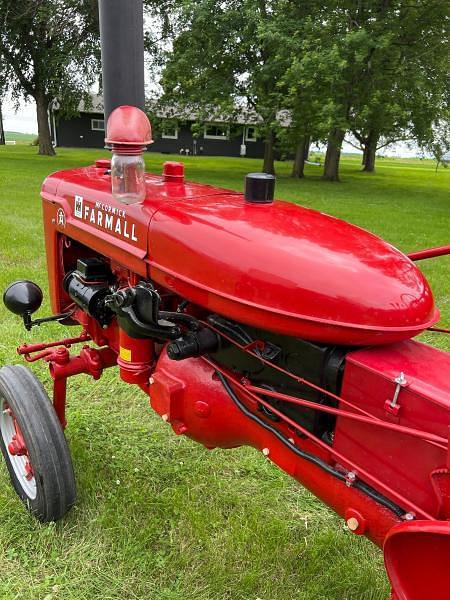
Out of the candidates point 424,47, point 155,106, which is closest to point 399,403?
point 424,47

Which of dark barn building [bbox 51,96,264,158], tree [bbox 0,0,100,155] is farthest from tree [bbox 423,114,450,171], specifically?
tree [bbox 0,0,100,155]

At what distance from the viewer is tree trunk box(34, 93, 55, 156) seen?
2422 cm

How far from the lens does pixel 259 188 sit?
64.7 inches

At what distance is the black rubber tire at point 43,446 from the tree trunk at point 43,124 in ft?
81.5

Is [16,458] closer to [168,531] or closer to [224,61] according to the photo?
[168,531]

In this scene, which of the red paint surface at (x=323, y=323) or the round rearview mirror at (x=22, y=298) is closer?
the red paint surface at (x=323, y=323)

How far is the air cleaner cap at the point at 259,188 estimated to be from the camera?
64.7 inches

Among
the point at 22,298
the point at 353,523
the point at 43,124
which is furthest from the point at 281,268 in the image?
the point at 43,124

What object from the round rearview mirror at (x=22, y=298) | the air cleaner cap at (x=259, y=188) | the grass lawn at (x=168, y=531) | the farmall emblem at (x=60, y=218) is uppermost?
the air cleaner cap at (x=259, y=188)

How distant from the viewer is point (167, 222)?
1548mm

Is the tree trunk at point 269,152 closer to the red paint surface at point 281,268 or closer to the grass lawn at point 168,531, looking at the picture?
the grass lawn at point 168,531

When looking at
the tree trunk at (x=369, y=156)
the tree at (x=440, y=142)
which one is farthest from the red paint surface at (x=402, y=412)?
the tree trunk at (x=369, y=156)

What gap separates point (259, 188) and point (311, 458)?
2.63 ft

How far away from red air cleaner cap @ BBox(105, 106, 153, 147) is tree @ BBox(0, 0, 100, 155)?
19.4m
